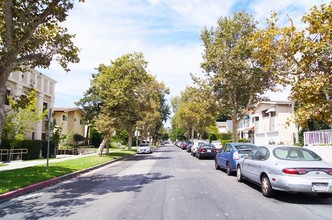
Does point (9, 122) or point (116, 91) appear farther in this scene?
point (116, 91)

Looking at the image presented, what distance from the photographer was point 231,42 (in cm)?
2992

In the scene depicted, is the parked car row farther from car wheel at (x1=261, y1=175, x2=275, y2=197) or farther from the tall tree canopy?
the tall tree canopy

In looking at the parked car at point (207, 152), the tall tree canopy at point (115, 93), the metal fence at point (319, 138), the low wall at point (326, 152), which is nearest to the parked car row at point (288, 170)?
the low wall at point (326, 152)

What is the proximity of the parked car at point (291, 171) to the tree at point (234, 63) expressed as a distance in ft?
65.0

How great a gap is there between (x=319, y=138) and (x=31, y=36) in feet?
54.2

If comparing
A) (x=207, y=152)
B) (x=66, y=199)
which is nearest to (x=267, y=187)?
(x=66, y=199)

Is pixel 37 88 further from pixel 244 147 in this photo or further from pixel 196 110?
pixel 196 110

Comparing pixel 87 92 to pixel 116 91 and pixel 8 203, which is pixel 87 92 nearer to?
pixel 116 91

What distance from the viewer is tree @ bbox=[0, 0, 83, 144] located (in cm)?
1110

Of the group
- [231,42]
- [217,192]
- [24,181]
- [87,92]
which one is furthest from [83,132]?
[217,192]

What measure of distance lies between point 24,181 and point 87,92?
60.9 feet

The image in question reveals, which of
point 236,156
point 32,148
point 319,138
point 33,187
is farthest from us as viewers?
point 32,148

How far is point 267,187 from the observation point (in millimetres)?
8930

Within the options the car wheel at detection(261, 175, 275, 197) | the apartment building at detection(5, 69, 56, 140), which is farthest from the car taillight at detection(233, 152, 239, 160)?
the apartment building at detection(5, 69, 56, 140)
